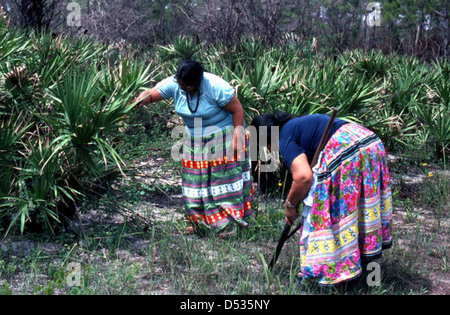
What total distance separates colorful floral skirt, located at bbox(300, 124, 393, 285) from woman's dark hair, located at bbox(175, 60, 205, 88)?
1.39 meters

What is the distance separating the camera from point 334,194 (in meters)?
3.98

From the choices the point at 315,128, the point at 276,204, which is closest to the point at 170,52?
the point at 276,204

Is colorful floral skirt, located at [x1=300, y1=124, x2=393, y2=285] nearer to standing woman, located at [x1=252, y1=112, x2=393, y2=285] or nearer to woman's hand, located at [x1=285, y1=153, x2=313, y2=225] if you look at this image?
standing woman, located at [x1=252, y1=112, x2=393, y2=285]

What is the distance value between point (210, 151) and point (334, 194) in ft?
4.89

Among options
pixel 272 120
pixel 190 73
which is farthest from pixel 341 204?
pixel 190 73

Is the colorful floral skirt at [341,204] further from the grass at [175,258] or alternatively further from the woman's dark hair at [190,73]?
the woman's dark hair at [190,73]

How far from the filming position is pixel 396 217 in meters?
6.22

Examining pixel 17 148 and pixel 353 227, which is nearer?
pixel 353 227

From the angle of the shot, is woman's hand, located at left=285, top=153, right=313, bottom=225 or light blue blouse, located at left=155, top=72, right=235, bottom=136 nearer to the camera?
woman's hand, located at left=285, top=153, right=313, bottom=225

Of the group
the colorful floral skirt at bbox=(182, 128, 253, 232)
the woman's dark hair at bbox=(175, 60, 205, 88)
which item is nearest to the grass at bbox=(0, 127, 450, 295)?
the colorful floral skirt at bbox=(182, 128, 253, 232)

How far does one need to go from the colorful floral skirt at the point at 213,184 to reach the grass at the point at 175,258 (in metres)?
0.16

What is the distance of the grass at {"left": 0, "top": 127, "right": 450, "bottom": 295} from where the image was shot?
13.5 ft
